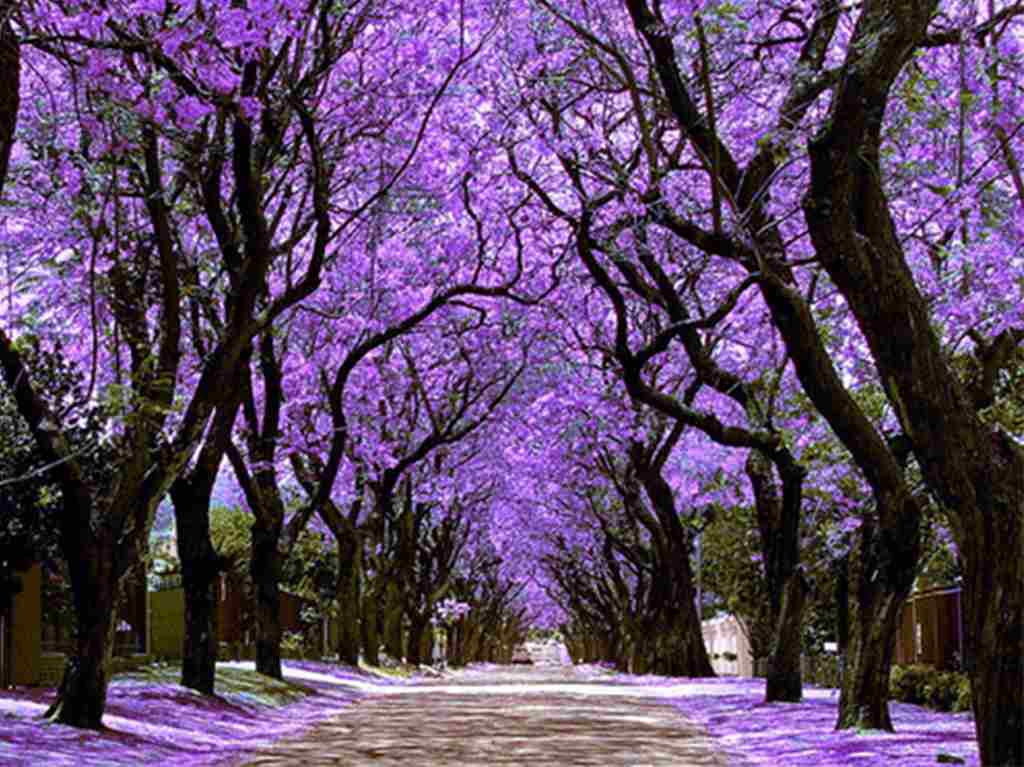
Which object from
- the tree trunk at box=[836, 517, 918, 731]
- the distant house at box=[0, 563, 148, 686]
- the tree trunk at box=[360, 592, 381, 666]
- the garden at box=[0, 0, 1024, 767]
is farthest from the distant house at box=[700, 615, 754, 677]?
the tree trunk at box=[836, 517, 918, 731]

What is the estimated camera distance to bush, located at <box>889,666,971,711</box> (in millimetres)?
16078

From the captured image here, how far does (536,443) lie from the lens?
3241 cm

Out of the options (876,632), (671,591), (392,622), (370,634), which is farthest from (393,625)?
(876,632)

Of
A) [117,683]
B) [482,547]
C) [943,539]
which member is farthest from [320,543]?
[117,683]

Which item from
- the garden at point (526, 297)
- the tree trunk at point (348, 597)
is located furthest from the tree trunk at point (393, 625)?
the garden at point (526, 297)

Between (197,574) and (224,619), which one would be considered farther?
(224,619)

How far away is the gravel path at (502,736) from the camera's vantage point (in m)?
11.4

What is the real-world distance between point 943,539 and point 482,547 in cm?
3304

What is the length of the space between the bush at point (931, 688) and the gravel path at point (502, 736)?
3032 millimetres

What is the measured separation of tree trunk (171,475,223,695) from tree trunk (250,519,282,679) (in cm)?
286

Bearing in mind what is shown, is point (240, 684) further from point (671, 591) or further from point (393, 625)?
point (393, 625)

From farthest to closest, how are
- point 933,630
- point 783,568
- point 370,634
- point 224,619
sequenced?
point 370,634, point 224,619, point 933,630, point 783,568

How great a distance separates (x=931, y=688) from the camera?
57.7 feet

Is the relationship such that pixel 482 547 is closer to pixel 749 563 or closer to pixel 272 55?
pixel 749 563
